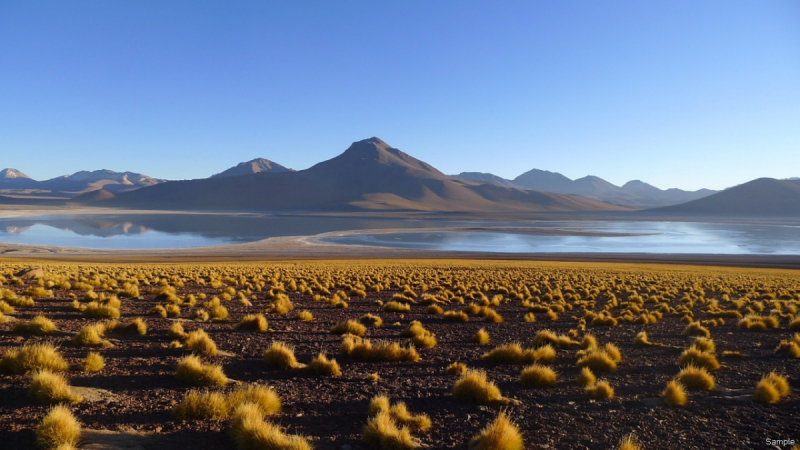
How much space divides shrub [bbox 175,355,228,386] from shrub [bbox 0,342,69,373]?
1.45 meters

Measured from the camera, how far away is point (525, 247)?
6184cm

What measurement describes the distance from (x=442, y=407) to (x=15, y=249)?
2229 inches

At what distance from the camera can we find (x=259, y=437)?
13.9ft

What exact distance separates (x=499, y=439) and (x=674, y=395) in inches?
117

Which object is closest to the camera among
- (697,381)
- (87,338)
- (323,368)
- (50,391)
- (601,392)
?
(50,391)

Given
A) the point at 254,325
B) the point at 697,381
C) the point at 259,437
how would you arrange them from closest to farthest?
the point at 259,437 → the point at 697,381 → the point at 254,325

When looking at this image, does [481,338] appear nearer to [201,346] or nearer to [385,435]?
[201,346]

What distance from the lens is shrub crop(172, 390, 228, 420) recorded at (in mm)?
4918

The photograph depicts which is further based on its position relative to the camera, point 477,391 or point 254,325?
point 254,325

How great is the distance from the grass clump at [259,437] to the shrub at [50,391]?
1.98m

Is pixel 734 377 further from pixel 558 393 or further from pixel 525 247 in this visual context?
pixel 525 247

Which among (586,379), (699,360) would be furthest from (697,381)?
(586,379)

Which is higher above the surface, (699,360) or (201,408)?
(201,408)

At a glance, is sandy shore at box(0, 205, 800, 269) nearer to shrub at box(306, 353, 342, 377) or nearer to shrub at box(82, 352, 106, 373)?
shrub at box(82, 352, 106, 373)
